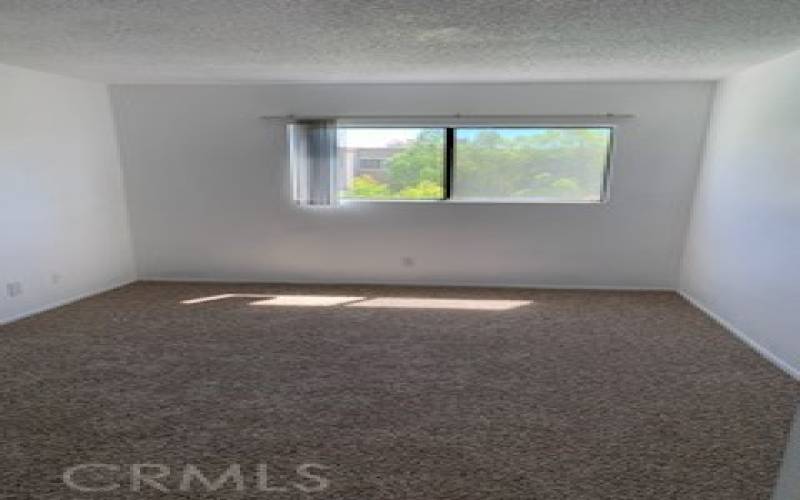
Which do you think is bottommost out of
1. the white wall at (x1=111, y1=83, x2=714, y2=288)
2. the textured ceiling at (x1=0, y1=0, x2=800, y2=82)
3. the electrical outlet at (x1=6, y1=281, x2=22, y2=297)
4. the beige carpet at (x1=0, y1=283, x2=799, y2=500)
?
the beige carpet at (x1=0, y1=283, x2=799, y2=500)

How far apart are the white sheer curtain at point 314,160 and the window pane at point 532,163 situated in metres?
1.28

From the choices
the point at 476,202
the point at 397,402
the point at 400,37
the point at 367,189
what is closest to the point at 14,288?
the point at 367,189

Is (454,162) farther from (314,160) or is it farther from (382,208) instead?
(314,160)

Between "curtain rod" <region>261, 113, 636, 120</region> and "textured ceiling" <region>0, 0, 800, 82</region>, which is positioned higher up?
"textured ceiling" <region>0, 0, 800, 82</region>

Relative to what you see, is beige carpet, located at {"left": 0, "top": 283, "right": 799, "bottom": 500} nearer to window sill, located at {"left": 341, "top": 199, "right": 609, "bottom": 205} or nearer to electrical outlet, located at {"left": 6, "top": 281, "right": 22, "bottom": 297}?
electrical outlet, located at {"left": 6, "top": 281, "right": 22, "bottom": 297}

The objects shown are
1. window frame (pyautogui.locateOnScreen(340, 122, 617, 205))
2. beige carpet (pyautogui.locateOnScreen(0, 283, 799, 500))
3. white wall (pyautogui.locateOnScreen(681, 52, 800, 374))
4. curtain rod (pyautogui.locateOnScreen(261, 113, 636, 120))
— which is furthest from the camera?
window frame (pyautogui.locateOnScreen(340, 122, 617, 205))

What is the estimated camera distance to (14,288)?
3.79m

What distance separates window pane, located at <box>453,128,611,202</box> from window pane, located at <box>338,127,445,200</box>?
0.80ft

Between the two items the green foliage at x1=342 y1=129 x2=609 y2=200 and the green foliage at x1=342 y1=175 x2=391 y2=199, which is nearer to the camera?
the green foliage at x1=342 y1=129 x2=609 y2=200

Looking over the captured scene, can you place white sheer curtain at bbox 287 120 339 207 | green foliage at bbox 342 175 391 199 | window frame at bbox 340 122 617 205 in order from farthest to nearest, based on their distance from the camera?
green foliage at bbox 342 175 391 199
white sheer curtain at bbox 287 120 339 207
window frame at bbox 340 122 617 205

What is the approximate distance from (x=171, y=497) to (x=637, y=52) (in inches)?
143

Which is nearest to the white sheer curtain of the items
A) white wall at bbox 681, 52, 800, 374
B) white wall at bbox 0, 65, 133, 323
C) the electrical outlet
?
white wall at bbox 0, 65, 133, 323

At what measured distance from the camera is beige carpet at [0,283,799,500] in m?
1.94

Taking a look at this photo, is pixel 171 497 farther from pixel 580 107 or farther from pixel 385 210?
pixel 580 107
